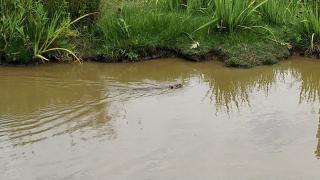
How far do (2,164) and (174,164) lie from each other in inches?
54.3

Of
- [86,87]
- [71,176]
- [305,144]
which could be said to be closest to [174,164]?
[71,176]

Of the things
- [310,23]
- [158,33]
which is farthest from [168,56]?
[310,23]

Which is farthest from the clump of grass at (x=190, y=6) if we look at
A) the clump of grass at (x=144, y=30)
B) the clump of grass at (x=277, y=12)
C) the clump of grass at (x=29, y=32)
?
the clump of grass at (x=29, y=32)

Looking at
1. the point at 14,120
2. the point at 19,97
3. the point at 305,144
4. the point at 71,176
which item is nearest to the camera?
the point at 71,176

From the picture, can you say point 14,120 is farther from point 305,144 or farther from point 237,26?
point 237,26

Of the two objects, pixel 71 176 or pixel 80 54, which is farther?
pixel 80 54

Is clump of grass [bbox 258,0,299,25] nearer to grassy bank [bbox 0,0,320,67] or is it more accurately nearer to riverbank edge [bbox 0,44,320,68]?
grassy bank [bbox 0,0,320,67]

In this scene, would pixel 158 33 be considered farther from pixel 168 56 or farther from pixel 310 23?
pixel 310 23

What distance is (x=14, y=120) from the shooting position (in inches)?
223

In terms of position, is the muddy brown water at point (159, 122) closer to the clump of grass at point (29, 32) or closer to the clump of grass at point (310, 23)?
the clump of grass at point (29, 32)

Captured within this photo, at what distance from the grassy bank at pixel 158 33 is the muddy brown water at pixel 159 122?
0.75ft

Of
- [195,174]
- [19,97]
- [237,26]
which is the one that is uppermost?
[237,26]

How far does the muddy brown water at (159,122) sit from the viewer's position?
4715 millimetres

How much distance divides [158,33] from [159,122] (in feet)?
8.80
